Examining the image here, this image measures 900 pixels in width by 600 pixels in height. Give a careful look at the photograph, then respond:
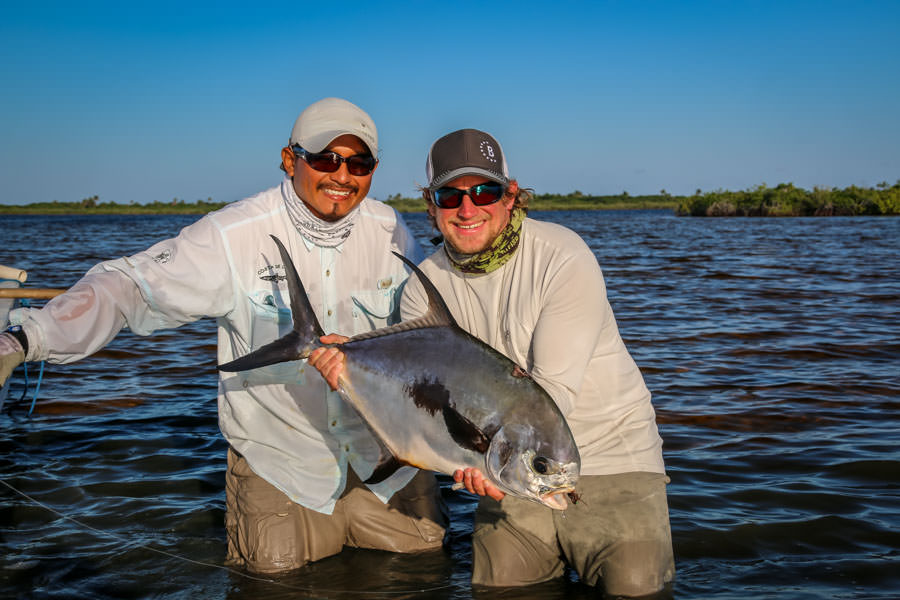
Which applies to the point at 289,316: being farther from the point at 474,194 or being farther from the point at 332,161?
the point at 474,194

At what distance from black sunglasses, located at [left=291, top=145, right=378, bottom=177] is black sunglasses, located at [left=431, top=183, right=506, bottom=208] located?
0.67m

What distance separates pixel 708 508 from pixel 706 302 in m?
9.23

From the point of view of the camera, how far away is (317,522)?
4750 millimetres

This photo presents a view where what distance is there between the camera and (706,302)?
1430 cm

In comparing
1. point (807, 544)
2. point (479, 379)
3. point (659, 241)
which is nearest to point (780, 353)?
point (807, 544)

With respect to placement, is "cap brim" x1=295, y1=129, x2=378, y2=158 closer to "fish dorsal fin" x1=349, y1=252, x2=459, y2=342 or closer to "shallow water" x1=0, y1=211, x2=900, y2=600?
"fish dorsal fin" x1=349, y1=252, x2=459, y2=342

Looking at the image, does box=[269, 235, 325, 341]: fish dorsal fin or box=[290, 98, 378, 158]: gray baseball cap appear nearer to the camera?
box=[269, 235, 325, 341]: fish dorsal fin

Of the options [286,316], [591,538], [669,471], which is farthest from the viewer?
[669,471]

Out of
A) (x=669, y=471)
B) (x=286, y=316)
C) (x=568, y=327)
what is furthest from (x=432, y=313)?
(x=669, y=471)

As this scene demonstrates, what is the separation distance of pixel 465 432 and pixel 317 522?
72.1 inches

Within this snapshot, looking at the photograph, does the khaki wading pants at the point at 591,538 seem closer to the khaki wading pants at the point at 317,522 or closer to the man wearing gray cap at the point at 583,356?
the man wearing gray cap at the point at 583,356

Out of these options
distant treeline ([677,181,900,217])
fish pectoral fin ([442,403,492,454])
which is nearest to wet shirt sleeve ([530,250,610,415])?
fish pectoral fin ([442,403,492,454])

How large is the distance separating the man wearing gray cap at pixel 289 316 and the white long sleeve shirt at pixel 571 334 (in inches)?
27.9

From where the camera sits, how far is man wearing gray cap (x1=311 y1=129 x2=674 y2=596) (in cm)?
378
